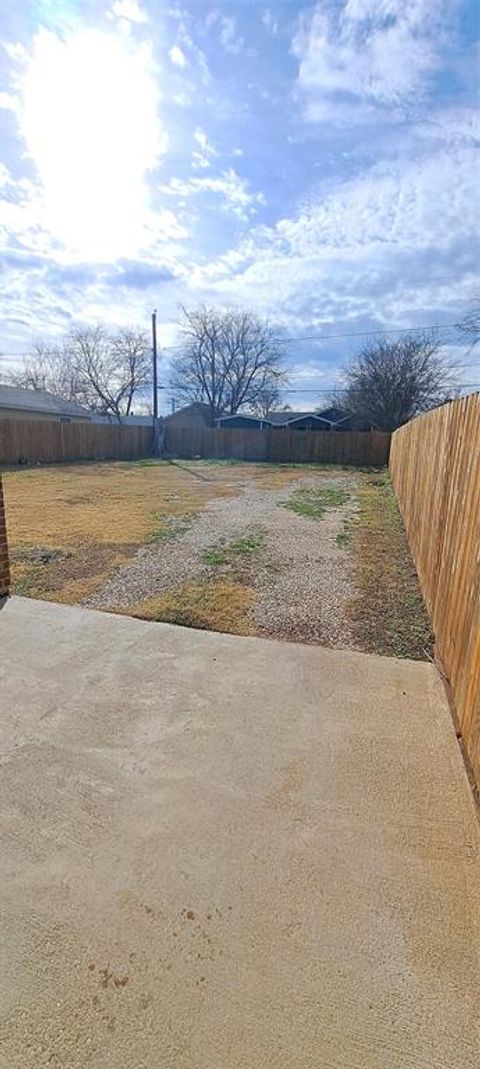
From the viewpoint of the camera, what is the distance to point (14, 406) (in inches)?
810

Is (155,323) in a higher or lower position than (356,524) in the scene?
higher

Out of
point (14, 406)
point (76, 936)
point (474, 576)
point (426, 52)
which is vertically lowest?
point (76, 936)

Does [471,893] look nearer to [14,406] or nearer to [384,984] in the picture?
[384,984]

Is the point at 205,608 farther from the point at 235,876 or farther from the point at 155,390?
the point at 155,390

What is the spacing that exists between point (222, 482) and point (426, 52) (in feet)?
30.5

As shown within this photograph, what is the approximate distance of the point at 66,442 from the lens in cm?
1811

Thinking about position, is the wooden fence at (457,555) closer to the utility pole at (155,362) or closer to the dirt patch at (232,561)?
the dirt patch at (232,561)

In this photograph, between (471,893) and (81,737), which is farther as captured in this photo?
(81,737)

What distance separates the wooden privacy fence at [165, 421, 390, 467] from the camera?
2152cm

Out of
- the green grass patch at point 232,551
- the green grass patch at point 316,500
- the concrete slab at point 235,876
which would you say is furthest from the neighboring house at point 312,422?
the concrete slab at point 235,876

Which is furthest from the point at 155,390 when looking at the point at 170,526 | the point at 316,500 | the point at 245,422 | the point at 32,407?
the point at 170,526

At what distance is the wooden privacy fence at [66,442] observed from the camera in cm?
1611

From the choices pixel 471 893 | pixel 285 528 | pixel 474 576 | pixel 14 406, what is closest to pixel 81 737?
pixel 471 893

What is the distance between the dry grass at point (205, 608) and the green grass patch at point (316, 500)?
3.97 metres
